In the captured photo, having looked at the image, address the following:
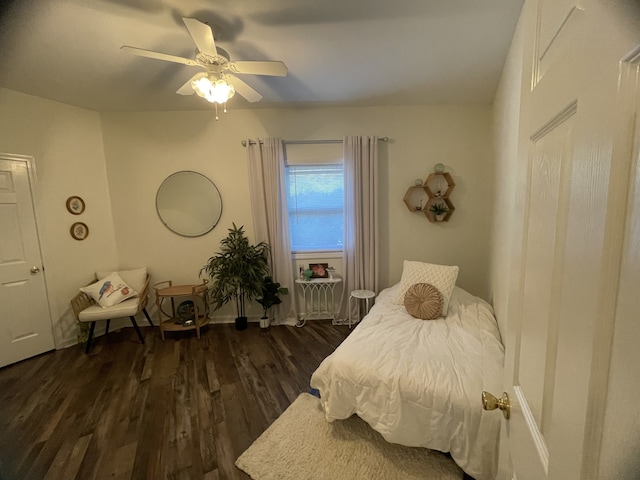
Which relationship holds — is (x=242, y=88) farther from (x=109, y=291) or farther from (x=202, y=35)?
(x=109, y=291)

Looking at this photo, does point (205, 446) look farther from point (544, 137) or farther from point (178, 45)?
point (178, 45)

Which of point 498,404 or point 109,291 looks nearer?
point 498,404

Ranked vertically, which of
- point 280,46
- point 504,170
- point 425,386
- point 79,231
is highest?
point 280,46

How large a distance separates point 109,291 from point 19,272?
816 millimetres

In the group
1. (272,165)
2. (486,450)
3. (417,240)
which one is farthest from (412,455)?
(272,165)

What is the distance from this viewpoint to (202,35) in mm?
1550

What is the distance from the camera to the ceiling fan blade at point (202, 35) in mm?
1435

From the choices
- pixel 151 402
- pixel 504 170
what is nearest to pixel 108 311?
pixel 151 402

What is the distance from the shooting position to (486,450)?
133 cm

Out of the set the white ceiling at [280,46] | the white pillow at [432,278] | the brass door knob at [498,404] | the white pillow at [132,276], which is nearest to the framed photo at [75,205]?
the white pillow at [132,276]

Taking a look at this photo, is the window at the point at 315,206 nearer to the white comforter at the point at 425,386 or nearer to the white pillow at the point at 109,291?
the white comforter at the point at 425,386

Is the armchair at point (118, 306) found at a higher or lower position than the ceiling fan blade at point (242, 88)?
lower

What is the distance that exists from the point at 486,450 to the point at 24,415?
3.18 metres

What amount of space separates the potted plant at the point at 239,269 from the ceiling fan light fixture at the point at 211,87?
5.32 ft
